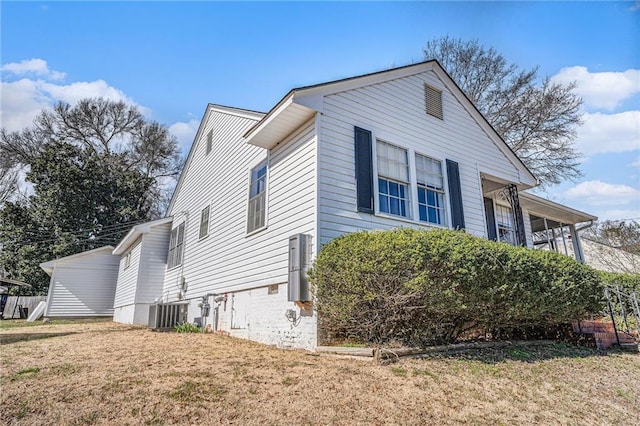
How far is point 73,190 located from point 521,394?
92.2ft

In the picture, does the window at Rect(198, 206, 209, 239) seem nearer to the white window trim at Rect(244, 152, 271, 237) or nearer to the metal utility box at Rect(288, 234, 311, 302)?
the white window trim at Rect(244, 152, 271, 237)

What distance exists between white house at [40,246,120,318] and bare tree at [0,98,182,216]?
33.7 feet

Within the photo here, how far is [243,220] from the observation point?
8.41 metres

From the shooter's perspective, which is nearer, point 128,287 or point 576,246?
point 576,246

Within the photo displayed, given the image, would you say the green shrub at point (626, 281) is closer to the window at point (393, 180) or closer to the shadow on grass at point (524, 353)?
the shadow on grass at point (524, 353)

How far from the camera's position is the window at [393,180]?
6.96 m

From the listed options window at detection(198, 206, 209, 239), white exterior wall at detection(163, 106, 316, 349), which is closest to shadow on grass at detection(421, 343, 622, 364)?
white exterior wall at detection(163, 106, 316, 349)

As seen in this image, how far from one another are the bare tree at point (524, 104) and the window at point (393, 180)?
1311cm

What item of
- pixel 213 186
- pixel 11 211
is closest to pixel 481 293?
pixel 213 186

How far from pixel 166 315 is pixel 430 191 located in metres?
8.22

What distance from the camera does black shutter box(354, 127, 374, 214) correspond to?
6.42m

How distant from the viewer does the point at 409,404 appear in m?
3.08

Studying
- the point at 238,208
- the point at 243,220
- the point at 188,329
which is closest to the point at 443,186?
the point at 243,220

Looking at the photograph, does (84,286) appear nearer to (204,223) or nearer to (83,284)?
(83,284)
